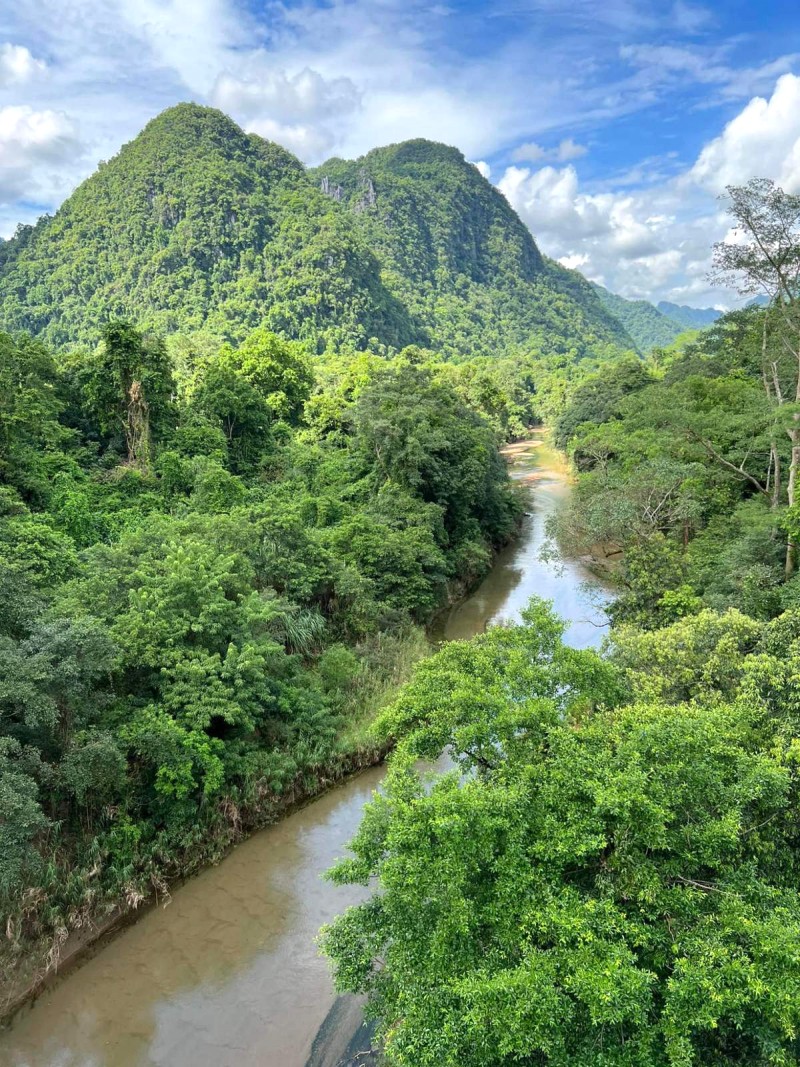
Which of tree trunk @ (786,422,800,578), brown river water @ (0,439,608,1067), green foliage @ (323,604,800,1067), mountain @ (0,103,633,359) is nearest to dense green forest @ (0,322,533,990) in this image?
brown river water @ (0,439,608,1067)

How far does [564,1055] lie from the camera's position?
6004mm

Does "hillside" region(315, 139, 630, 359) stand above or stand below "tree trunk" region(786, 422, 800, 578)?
above

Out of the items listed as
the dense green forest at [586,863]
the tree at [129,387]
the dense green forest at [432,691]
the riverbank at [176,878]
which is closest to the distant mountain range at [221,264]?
the tree at [129,387]

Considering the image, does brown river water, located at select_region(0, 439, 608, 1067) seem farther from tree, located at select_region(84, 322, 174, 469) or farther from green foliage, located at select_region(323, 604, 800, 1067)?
tree, located at select_region(84, 322, 174, 469)

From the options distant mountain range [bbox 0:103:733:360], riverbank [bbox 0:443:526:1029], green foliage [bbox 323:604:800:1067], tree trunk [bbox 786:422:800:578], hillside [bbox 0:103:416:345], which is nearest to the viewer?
green foliage [bbox 323:604:800:1067]

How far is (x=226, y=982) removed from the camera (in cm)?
1055

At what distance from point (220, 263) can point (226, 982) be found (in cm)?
10706

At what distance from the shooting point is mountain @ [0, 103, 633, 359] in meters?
94.7

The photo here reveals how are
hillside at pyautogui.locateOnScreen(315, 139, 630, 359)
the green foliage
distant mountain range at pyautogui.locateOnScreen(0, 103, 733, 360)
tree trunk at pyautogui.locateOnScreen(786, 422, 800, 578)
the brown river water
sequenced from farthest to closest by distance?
hillside at pyautogui.locateOnScreen(315, 139, 630, 359)
distant mountain range at pyautogui.locateOnScreen(0, 103, 733, 360)
tree trunk at pyautogui.locateOnScreen(786, 422, 800, 578)
the brown river water
the green foliage

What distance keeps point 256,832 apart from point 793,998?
10.6 m

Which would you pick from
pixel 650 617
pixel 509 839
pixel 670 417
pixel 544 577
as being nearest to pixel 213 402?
pixel 544 577

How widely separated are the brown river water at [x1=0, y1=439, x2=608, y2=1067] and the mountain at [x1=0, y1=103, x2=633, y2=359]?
80.1 m

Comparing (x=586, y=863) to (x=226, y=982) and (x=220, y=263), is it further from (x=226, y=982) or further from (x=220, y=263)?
(x=220, y=263)

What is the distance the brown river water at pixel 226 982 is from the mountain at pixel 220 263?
263ft
